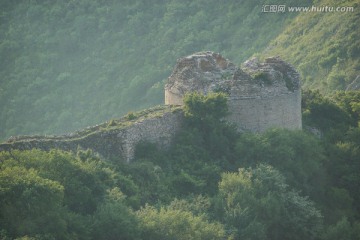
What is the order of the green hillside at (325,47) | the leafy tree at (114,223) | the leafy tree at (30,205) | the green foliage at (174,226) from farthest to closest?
1. the green hillside at (325,47)
2. the green foliage at (174,226)
3. the leafy tree at (114,223)
4. the leafy tree at (30,205)

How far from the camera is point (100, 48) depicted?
7894 cm

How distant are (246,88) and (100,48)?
151ft

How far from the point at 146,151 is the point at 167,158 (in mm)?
879

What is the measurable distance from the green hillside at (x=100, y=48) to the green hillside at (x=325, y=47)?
4450mm

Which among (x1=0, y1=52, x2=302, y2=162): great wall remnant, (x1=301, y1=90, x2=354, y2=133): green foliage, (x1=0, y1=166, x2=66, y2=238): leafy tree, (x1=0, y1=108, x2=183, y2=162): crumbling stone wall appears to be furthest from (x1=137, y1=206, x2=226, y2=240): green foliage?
(x1=301, y1=90, x2=354, y2=133): green foliage

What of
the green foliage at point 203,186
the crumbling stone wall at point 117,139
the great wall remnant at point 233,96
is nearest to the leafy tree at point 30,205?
the green foliage at point 203,186

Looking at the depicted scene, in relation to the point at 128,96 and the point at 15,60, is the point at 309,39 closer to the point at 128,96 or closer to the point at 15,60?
the point at 128,96

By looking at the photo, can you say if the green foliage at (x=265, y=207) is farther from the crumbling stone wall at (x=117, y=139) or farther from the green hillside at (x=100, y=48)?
the green hillside at (x=100, y=48)

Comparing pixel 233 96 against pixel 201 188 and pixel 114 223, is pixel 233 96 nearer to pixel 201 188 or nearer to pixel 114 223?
pixel 201 188

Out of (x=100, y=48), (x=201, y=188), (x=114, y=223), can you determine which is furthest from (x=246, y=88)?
(x=100, y=48)

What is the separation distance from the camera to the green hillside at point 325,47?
55125 mm

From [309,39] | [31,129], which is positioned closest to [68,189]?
[309,39]

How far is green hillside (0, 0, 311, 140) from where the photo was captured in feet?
233

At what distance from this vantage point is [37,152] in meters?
25.9
